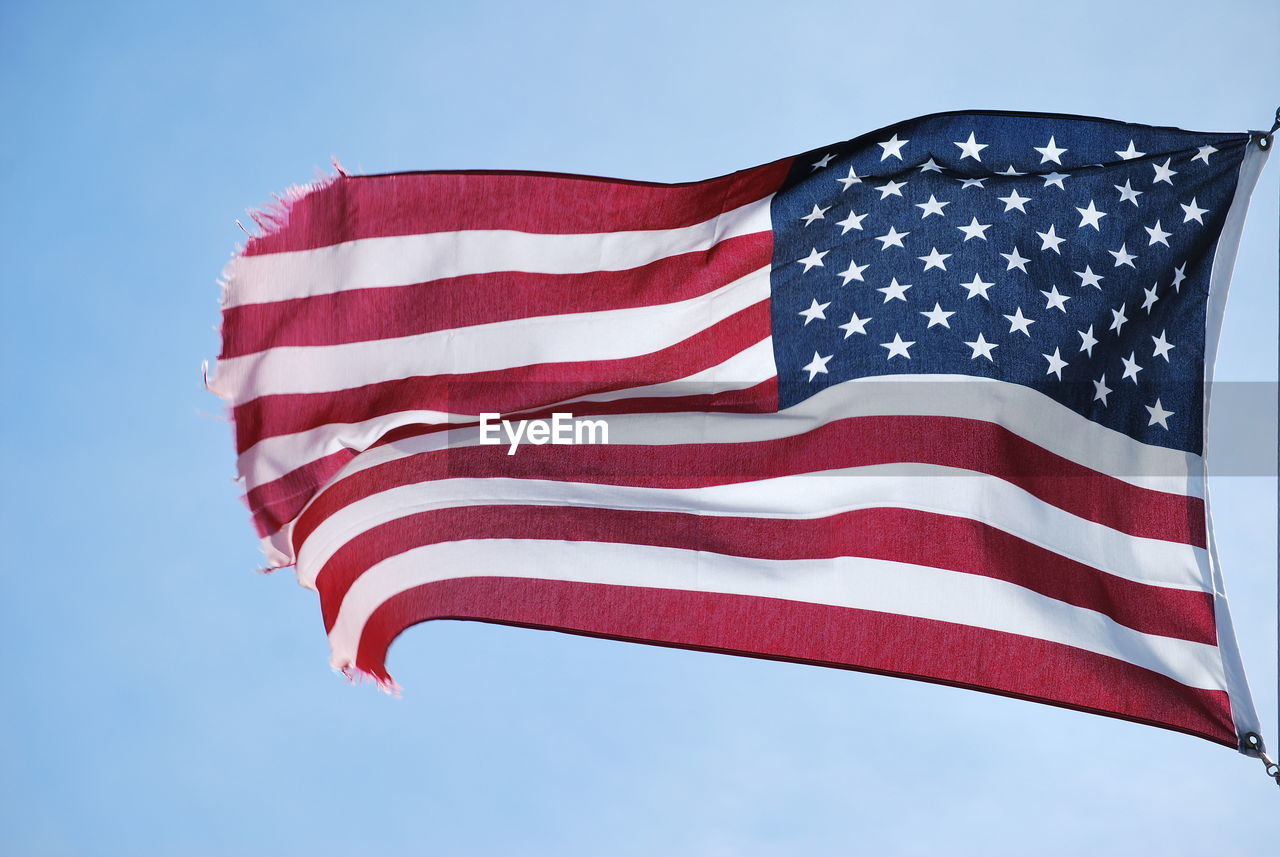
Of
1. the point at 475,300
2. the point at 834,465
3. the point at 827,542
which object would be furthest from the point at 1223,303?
the point at 475,300

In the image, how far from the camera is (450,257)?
773 centimetres

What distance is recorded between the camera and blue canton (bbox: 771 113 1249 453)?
696 centimetres

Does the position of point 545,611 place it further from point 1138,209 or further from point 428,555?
point 1138,209

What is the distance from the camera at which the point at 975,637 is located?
22.4 feet

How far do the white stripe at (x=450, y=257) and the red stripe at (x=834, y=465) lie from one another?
0.99 meters

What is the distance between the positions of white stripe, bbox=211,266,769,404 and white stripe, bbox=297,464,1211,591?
66cm

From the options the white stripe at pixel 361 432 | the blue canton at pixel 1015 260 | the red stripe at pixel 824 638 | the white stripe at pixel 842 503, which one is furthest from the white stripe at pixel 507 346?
the red stripe at pixel 824 638

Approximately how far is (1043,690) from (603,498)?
2.46 m

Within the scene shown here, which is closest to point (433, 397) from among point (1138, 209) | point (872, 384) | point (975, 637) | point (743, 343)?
point (743, 343)

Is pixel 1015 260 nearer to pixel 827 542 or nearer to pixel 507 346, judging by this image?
pixel 827 542

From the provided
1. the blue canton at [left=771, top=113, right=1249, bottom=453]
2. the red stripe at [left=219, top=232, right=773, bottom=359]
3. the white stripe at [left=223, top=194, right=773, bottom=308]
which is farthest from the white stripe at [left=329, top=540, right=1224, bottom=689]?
the white stripe at [left=223, top=194, right=773, bottom=308]

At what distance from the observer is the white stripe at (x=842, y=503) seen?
6840 mm

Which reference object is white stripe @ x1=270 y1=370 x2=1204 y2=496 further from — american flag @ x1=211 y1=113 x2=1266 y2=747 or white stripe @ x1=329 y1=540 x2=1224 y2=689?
white stripe @ x1=329 y1=540 x2=1224 y2=689

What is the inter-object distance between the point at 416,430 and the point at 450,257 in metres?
0.97
